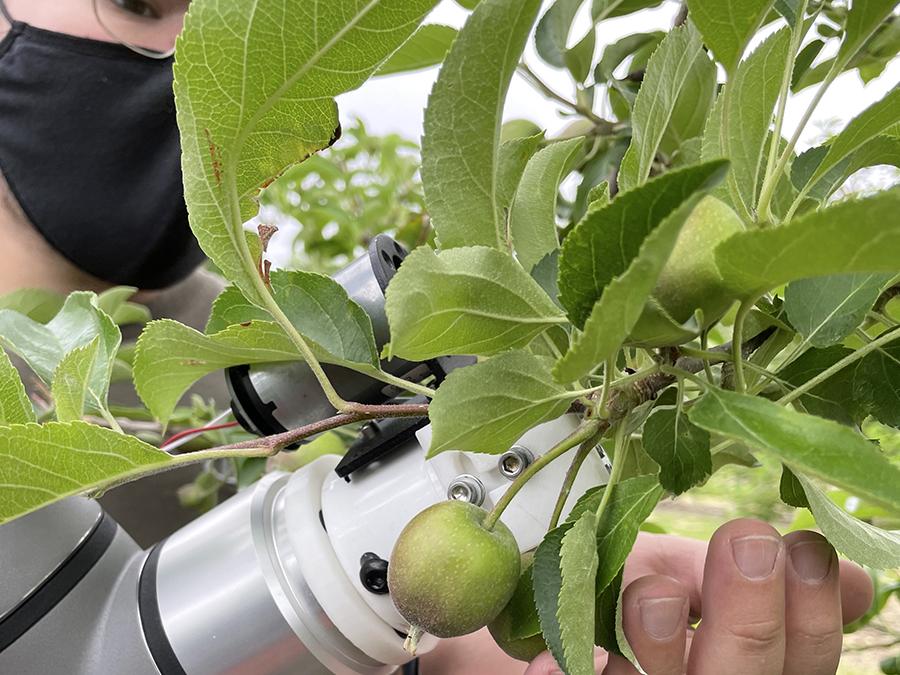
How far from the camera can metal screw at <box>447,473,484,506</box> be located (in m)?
0.33

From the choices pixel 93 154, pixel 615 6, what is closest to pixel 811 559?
pixel 615 6

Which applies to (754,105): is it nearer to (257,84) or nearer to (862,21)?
(862,21)

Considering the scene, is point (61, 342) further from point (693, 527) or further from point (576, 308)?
point (693, 527)

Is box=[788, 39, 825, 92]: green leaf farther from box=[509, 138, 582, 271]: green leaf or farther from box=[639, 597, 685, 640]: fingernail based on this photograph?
box=[639, 597, 685, 640]: fingernail

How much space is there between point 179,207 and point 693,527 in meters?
1.48

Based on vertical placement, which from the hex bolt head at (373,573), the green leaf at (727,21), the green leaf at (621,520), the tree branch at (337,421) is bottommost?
the hex bolt head at (373,573)

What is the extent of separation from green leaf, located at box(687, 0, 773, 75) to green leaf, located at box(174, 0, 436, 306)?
8cm

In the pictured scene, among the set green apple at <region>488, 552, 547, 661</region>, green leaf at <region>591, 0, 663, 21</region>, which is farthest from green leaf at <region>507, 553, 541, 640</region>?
green leaf at <region>591, 0, 663, 21</region>

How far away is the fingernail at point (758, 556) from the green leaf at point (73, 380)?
0.27 m

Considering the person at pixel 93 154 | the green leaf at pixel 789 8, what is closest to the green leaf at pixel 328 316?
the green leaf at pixel 789 8

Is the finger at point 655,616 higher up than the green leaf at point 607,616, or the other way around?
the green leaf at point 607,616

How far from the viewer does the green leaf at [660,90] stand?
0.26 metres

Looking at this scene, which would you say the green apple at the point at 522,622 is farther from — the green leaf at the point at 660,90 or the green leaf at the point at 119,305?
the green leaf at the point at 119,305

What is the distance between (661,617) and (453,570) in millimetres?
110
